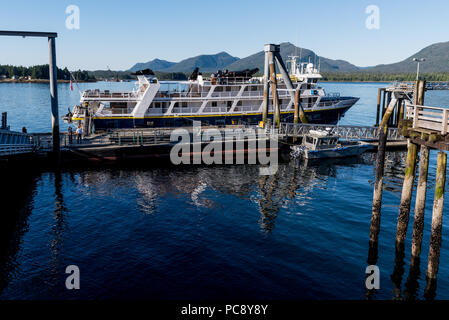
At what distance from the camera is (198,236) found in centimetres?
2148

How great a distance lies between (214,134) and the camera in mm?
41375

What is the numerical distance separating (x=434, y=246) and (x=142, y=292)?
1317 cm

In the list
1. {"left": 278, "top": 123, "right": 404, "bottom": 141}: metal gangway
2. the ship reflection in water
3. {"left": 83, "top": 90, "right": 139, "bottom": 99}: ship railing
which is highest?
{"left": 83, "top": 90, "right": 139, "bottom": 99}: ship railing

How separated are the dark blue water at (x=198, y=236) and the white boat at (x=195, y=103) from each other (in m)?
12.3

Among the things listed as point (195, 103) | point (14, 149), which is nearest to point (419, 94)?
point (14, 149)

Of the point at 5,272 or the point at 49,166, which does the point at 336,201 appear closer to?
the point at 5,272

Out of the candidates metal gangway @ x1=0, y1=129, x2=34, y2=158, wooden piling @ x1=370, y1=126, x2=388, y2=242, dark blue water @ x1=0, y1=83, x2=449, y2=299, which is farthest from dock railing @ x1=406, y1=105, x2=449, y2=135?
metal gangway @ x1=0, y1=129, x2=34, y2=158

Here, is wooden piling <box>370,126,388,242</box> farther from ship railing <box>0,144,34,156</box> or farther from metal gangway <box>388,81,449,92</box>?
ship railing <box>0,144,34,156</box>

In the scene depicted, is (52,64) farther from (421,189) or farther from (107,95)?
(421,189)

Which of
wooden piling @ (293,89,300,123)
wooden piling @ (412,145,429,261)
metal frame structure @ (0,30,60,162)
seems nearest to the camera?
wooden piling @ (412,145,429,261)

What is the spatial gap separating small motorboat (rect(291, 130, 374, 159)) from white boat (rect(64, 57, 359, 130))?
34.3 feet

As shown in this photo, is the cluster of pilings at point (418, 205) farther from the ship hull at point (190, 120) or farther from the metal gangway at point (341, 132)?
the ship hull at point (190, 120)

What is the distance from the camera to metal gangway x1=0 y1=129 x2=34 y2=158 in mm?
26500

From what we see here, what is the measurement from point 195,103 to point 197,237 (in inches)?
1238
